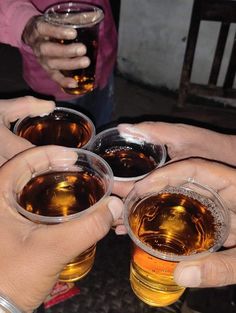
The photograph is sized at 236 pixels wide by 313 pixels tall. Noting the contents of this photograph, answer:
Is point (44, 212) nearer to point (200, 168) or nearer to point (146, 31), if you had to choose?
point (200, 168)

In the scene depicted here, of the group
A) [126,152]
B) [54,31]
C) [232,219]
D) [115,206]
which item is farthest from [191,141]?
[54,31]

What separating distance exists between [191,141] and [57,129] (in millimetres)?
504

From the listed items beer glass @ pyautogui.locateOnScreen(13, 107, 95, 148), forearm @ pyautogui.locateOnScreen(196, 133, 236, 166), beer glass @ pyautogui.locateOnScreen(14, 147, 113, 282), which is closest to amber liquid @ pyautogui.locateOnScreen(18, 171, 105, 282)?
beer glass @ pyautogui.locateOnScreen(14, 147, 113, 282)

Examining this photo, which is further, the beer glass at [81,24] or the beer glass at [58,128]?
the beer glass at [81,24]

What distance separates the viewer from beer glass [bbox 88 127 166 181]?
1428 millimetres

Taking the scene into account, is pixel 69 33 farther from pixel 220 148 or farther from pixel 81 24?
pixel 220 148

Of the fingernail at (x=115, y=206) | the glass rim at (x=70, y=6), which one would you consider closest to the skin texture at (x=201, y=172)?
the fingernail at (x=115, y=206)

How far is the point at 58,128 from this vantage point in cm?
154

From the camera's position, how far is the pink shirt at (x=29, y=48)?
6.44 feet

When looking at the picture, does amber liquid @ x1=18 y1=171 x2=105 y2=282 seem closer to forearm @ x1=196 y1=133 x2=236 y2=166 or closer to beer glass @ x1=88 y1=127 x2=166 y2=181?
beer glass @ x1=88 y1=127 x2=166 y2=181

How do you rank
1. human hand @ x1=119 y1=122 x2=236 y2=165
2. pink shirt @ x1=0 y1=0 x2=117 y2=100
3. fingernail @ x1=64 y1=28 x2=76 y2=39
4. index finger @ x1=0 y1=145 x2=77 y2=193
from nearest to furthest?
index finger @ x1=0 y1=145 x2=77 y2=193
human hand @ x1=119 y1=122 x2=236 y2=165
fingernail @ x1=64 y1=28 x2=76 y2=39
pink shirt @ x1=0 y1=0 x2=117 y2=100

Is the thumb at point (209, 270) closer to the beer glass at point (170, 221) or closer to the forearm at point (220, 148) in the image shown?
the beer glass at point (170, 221)

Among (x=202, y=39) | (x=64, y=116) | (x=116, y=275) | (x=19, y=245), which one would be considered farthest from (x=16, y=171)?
(x=202, y=39)

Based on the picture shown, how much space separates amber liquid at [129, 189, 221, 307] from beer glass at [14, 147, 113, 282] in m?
0.14
